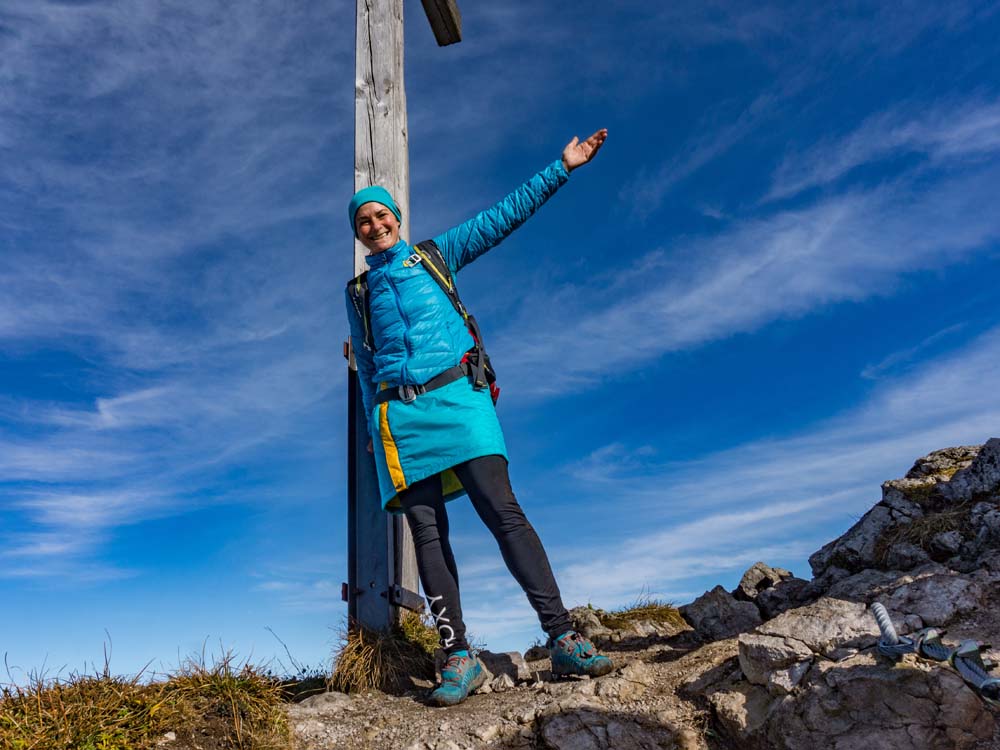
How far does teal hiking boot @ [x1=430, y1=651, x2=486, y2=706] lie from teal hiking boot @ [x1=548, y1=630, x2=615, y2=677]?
0.57 metres

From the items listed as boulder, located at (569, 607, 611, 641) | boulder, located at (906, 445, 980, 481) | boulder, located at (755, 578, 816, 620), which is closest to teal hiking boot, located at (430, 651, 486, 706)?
boulder, located at (569, 607, 611, 641)

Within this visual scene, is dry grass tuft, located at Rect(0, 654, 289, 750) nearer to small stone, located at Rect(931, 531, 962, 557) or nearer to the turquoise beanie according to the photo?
the turquoise beanie

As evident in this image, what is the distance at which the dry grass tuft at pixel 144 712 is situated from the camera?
4.31 meters

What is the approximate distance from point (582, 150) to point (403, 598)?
3.46 metres

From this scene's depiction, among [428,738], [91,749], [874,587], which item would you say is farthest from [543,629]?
[91,749]

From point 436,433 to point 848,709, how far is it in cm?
275

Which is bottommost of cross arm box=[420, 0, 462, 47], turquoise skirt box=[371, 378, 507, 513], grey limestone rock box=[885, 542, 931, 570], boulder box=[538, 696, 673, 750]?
boulder box=[538, 696, 673, 750]

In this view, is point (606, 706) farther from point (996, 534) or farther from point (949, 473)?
point (949, 473)

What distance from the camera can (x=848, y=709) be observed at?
4.30m

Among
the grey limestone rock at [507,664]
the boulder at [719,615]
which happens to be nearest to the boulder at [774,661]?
the boulder at [719,615]

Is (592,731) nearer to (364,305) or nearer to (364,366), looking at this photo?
(364,366)

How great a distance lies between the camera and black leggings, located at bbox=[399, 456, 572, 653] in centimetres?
503

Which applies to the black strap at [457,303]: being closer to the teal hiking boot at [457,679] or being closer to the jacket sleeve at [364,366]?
the jacket sleeve at [364,366]

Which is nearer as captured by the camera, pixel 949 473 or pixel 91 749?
pixel 91 749
